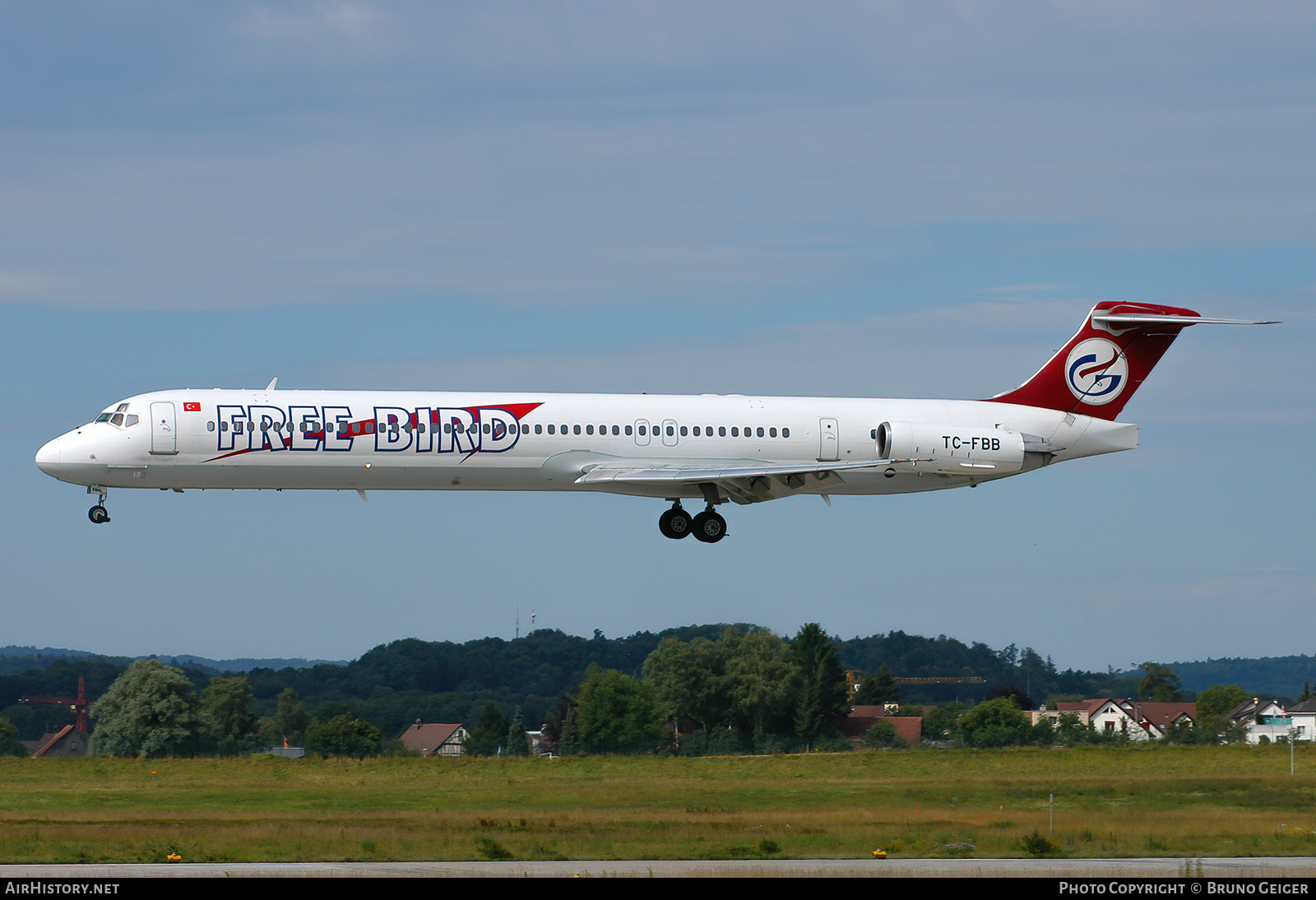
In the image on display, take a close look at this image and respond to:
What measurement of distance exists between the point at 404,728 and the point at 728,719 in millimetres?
25283

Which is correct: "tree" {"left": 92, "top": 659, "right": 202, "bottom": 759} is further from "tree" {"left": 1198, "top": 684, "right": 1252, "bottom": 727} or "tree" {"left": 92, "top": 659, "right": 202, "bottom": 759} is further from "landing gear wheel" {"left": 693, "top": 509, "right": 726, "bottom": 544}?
"tree" {"left": 1198, "top": 684, "right": 1252, "bottom": 727}

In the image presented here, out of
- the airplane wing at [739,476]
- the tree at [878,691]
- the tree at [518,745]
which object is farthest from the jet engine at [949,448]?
the tree at [878,691]

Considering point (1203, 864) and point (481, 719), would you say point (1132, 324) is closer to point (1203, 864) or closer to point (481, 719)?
point (1203, 864)

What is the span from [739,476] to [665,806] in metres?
8.30

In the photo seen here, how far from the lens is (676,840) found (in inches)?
1273

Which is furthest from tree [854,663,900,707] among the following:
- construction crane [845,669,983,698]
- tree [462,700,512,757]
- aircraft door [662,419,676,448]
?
aircraft door [662,419,676,448]

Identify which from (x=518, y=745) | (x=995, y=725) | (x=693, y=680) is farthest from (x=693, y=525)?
(x=693, y=680)

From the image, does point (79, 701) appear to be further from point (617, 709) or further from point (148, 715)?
point (617, 709)

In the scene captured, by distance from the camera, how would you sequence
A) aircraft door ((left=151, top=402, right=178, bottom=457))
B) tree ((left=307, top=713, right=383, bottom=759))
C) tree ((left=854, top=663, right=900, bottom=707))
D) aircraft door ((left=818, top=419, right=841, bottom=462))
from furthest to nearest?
tree ((left=854, top=663, right=900, bottom=707)) < tree ((left=307, top=713, right=383, bottom=759)) < aircraft door ((left=818, top=419, right=841, bottom=462)) < aircraft door ((left=151, top=402, right=178, bottom=457))

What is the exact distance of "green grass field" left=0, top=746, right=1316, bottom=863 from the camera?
103 feet

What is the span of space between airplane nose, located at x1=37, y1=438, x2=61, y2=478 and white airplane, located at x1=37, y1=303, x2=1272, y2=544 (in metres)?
0.04

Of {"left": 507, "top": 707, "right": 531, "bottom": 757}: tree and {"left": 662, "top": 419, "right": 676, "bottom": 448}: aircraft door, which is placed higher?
{"left": 662, "top": 419, "right": 676, "bottom": 448}: aircraft door

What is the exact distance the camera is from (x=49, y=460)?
3641 centimetres

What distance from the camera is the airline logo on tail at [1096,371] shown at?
44188 millimetres
